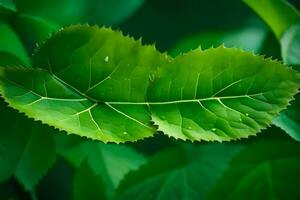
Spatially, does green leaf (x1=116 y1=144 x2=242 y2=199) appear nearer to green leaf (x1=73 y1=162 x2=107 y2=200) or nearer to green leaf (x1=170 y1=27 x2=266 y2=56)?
green leaf (x1=73 y1=162 x2=107 y2=200)

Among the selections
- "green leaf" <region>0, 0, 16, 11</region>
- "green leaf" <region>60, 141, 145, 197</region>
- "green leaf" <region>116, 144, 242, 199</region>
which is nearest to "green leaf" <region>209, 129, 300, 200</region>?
"green leaf" <region>116, 144, 242, 199</region>

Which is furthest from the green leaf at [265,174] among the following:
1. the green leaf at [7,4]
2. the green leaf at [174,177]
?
the green leaf at [7,4]

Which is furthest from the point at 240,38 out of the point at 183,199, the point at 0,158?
the point at 0,158

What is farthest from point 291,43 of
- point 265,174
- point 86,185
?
point 86,185

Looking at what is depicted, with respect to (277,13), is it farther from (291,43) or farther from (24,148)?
(24,148)

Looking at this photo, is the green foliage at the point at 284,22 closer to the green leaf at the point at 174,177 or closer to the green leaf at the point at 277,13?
the green leaf at the point at 277,13
